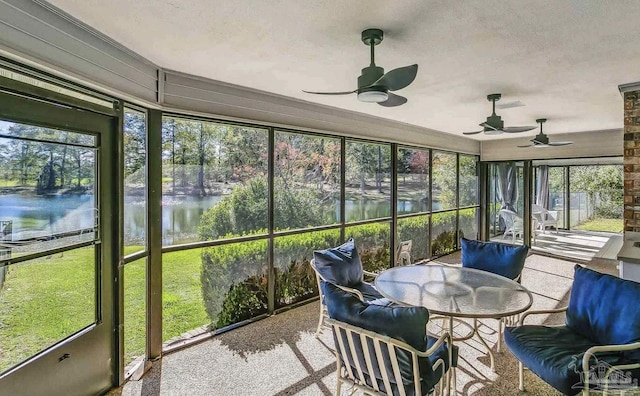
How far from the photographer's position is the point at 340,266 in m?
3.29

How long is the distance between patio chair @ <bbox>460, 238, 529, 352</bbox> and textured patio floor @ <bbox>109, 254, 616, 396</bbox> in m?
0.43

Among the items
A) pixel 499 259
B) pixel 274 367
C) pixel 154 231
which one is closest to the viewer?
pixel 274 367

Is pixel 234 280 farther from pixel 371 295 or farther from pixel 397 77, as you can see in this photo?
pixel 397 77

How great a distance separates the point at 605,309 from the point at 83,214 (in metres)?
3.58

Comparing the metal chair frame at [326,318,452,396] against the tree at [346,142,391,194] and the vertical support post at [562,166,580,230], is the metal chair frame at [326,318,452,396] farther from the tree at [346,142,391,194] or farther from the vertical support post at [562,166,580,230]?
the vertical support post at [562,166,580,230]

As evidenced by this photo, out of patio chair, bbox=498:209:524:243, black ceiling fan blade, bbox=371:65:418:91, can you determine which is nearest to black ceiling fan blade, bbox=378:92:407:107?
black ceiling fan blade, bbox=371:65:418:91

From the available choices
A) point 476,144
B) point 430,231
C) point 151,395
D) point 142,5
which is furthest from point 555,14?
point 476,144

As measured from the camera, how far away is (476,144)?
310 inches

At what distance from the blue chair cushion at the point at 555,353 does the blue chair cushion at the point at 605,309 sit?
0.07 meters

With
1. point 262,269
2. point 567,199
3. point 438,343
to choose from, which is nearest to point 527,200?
point 567,199

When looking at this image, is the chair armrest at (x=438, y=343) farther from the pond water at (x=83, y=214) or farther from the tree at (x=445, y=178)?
the tree at (x=445, y=178)

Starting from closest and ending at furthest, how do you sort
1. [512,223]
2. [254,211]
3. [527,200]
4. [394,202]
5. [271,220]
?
[254,211] → [271,220] → [394,202] → [527,200] → [512,223]

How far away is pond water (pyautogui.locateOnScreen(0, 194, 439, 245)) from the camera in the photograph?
1.95m

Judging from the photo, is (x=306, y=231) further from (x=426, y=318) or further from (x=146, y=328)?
(x=426, y=318)
